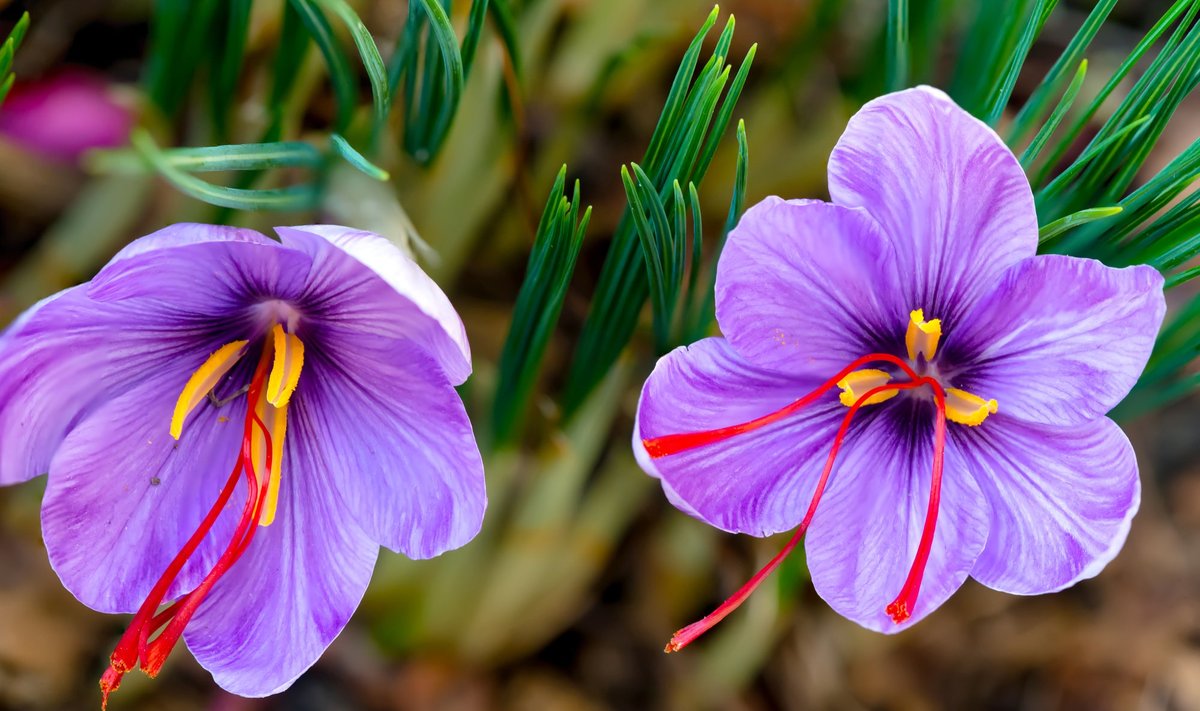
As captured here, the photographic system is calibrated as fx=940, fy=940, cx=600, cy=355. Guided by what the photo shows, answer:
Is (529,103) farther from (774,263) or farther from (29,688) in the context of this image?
(29,688)

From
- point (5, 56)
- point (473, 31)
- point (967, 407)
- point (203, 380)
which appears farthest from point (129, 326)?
point (967, 407)

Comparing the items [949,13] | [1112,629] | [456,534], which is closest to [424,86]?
[456,534]

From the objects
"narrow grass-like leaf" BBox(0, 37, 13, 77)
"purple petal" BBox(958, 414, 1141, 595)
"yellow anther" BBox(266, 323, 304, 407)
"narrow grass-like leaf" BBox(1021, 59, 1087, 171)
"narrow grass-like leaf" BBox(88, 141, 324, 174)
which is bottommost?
"yellow anther" BBox(266, 323, 304, 407)

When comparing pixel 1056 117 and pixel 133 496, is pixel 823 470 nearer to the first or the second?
pixel 1056 117

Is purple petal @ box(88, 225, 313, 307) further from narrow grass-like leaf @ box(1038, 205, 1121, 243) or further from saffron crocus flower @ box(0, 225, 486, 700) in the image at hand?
narrow grass-like leaf @ box(1038, 205, 1121, 243)

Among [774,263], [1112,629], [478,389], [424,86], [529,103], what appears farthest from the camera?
[1112,629]

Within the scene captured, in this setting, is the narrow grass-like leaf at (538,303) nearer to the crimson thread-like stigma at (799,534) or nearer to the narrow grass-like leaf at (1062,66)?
the crimson thread-like stigma at (799,534)

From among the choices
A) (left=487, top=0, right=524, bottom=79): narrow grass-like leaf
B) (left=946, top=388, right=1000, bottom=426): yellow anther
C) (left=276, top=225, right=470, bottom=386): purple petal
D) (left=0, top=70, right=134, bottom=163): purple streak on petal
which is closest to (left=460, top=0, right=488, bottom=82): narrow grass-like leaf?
(left=487, top=0, right=524, bottom=79): narrow grass-like leaf
